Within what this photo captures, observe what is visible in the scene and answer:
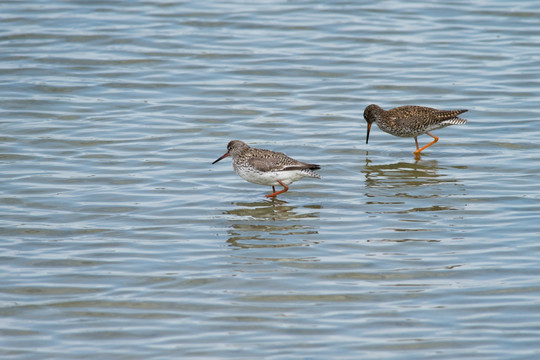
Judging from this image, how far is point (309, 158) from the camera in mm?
14391

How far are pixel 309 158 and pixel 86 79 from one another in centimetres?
656

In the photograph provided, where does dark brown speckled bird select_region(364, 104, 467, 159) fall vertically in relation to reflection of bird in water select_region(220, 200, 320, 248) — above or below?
above

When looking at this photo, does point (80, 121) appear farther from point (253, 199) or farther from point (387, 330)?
point (387, 330)

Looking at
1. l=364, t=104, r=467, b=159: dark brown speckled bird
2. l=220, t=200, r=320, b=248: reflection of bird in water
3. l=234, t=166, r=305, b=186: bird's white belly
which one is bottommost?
l=220, t=200, r=320, b=248: reflection of bird in water

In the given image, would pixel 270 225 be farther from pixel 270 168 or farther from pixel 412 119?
pixel 412 119

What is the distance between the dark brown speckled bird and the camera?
15.1 m

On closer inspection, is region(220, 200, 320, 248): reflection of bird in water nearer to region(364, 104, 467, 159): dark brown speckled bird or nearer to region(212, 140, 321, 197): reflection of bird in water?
region(212, 140, 321, 197): reflection of bird in water

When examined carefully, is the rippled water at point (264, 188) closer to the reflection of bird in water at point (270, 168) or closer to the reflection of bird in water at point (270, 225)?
the reflection of bird in water at point (270, 225)

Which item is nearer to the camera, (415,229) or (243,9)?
(415,229)

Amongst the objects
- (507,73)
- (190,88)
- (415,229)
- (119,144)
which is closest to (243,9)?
(190,88)

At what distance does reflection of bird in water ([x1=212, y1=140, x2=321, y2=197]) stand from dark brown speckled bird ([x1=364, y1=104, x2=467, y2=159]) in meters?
3.00

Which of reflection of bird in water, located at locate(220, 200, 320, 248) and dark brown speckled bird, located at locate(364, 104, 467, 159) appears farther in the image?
dark brown speckled bird, located at locate(364, 104, 467, 159)

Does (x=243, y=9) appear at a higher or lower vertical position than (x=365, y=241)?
higher

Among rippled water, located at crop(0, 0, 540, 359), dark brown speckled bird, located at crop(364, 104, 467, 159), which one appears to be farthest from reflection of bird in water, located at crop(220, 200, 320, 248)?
dark brown speckled bird, located at crop(364, 104, 467, 159)
